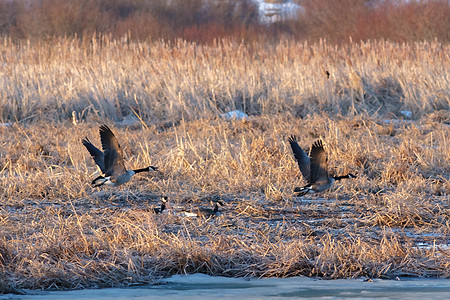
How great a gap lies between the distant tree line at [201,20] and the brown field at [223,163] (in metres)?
5.34

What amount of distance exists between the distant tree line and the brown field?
5.34 meters

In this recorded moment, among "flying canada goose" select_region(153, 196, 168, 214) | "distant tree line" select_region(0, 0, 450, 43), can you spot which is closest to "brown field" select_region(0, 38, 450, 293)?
"flying canada goose" select_region(153, 196, 168, 214)

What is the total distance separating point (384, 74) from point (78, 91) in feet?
15.7

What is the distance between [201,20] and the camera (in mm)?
30062

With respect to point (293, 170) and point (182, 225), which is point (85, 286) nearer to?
point (182, 225)

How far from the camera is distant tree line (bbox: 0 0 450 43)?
67.3 feet

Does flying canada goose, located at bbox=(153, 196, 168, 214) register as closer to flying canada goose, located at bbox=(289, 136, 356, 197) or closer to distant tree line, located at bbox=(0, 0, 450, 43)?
flying canada goose, located at bbox=(289, 136, 356, 197)

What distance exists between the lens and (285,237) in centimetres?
483

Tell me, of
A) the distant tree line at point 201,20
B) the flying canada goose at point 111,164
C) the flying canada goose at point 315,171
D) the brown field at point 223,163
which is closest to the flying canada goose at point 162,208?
the brown field at point 223,163

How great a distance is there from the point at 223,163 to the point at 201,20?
78.7 ft

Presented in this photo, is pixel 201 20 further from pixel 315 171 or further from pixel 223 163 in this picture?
pixel 315 171

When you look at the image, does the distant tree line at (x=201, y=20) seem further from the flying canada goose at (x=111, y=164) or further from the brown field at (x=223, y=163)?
the flying canada goose at (x=111, y=164)

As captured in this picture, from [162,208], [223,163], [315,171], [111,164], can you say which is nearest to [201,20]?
[223,163]

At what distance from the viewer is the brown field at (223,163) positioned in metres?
4.12
